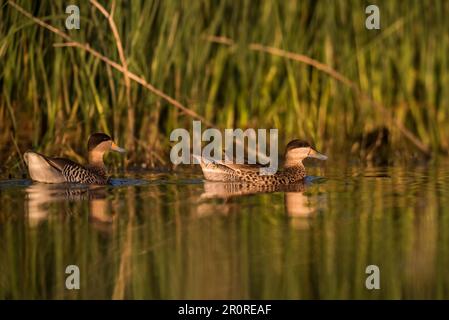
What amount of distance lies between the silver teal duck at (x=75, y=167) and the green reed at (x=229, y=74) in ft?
1.48

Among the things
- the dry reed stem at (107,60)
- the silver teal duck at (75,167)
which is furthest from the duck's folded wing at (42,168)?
the dry reed stem at (107,60)

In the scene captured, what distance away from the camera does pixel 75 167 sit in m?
11.0

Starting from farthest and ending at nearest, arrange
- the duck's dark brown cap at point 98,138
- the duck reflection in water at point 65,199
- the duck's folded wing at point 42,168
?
the duck's dark brown cap at point 98,138, the duck's folded wing at point 42,168, the duck reflection in water at point 65,199

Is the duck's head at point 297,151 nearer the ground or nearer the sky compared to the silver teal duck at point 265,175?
nearer the sky

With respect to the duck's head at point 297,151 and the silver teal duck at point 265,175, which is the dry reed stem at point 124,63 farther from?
the duck's head at point 297,151

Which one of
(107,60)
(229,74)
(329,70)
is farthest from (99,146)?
(329,70)

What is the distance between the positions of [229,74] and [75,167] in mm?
2367

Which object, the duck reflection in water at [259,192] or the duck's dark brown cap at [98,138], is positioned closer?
the duck reflection in water at [259,192]

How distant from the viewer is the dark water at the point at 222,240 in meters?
6.55
